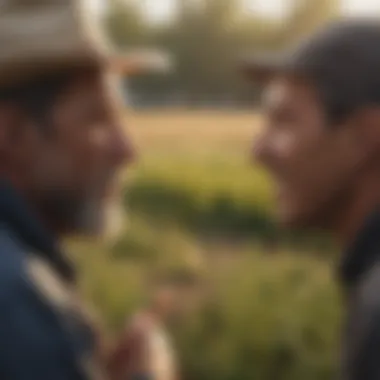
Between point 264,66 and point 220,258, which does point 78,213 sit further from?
point 220,258

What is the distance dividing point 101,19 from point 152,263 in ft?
1.42

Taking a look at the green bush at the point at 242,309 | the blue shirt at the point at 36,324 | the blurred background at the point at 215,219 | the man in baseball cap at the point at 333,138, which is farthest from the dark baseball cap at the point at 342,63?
the green bush at the point at 242,309

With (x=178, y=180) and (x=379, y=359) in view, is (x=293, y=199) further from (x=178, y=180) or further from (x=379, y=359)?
(x=178, y=180)

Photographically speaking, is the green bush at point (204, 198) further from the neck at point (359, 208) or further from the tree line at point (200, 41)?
the neck at point (359, 208)

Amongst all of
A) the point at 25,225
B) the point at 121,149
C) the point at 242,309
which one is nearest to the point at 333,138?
the point at 121,149

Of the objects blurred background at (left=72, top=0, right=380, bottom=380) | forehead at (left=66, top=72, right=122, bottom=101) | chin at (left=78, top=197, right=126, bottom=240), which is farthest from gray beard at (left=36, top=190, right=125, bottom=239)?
blurred background at (left=72, top=0, right=380, bottom=380)

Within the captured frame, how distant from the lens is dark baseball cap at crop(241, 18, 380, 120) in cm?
112

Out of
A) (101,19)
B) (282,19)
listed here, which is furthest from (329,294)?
(101,19)

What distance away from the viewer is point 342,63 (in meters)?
1.13

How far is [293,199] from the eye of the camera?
1.22 m

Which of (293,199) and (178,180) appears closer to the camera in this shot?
(293,199)

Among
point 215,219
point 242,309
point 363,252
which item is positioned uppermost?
point 215,219

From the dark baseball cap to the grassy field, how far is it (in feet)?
2.19

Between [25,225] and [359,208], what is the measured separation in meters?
0.35
